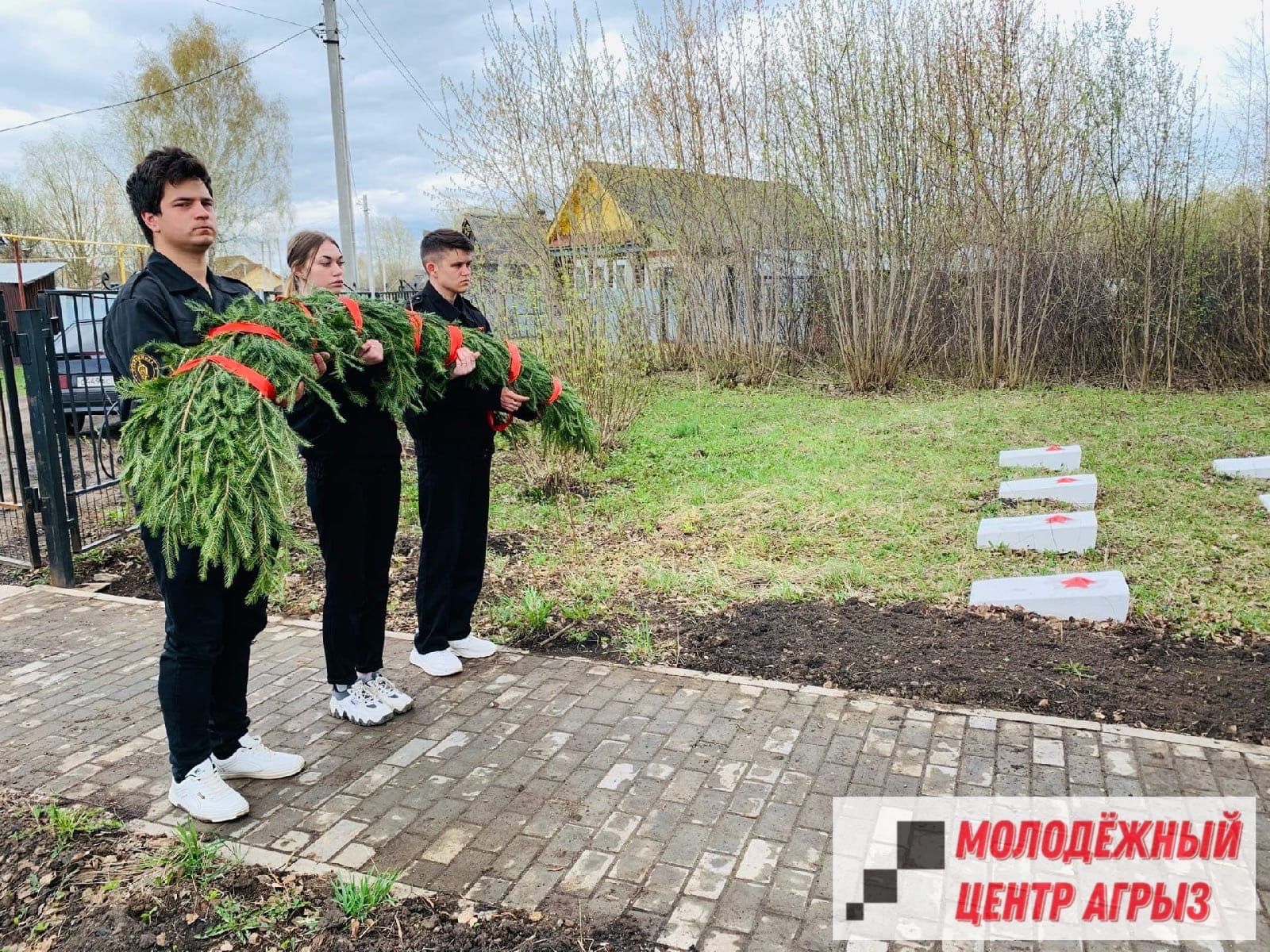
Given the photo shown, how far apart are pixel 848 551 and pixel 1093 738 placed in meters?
2.46

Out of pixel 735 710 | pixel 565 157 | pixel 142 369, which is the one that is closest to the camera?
pixel 142 369

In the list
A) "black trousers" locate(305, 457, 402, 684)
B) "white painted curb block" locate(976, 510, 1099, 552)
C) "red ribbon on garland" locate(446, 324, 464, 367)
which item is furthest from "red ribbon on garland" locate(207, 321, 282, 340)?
"white painted curb block" locate(976, 510, 1099, 552)

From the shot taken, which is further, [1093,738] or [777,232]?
[777,232]

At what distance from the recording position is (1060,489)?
661 cm

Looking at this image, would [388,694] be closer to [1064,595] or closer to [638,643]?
[638,643]

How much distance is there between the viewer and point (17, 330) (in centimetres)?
538

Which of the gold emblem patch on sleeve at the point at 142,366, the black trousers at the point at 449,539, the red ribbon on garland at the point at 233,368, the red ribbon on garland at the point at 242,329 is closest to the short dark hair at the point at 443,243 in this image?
the black trousers at the point at 449,539

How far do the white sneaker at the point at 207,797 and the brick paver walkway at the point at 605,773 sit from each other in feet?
0.18

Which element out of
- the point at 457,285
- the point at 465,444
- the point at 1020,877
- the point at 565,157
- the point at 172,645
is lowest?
the point at 1020,877

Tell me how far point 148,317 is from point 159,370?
0.55 ft

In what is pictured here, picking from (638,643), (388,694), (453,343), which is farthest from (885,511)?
(388,694)

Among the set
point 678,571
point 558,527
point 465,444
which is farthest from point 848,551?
point 465,444

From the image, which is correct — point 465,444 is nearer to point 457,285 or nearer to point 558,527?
point 457,285

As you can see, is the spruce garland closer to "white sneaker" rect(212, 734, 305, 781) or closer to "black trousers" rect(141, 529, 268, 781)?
"black trousers" rect(141, 529, 268, 781)
